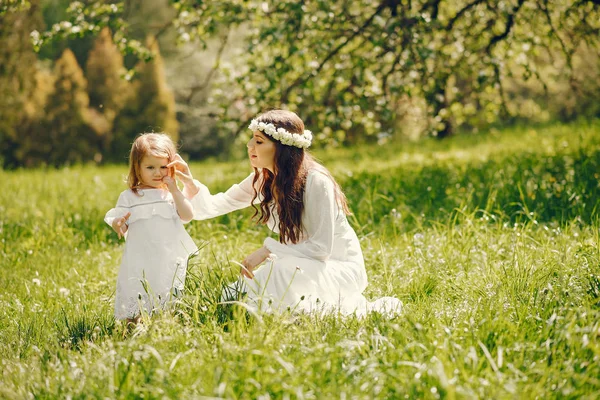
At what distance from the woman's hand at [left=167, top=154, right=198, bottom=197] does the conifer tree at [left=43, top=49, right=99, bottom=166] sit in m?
11.2

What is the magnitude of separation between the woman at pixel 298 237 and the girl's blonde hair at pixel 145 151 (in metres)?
0.11

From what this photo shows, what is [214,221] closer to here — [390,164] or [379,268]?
[379,268]

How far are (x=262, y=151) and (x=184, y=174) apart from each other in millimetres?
544

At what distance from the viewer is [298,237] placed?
357cm

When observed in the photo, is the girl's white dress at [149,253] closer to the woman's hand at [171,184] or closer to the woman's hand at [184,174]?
the woman's hand at [171,184]

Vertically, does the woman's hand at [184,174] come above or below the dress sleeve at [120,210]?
above

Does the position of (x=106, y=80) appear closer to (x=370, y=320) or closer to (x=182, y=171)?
(x=182, y=171)

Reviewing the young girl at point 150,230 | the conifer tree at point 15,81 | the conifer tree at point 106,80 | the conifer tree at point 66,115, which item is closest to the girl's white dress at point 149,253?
the young girl at point 150,230

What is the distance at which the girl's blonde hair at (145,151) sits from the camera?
3561mm

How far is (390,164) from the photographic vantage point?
8.45m

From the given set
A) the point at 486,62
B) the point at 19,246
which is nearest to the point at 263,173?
the point at 19,246

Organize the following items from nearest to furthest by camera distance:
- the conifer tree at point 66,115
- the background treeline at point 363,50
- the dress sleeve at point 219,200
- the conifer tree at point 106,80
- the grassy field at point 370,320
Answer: the grassy field at point 370,320 < the dress sleeve at point 219,200 < the background treeline at point 363,50 < the conifer tree at point 66,115 < the conifer tree at point 106,80

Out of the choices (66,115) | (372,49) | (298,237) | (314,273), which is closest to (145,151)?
(298,237)

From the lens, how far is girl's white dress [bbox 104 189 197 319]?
3.43 metres
